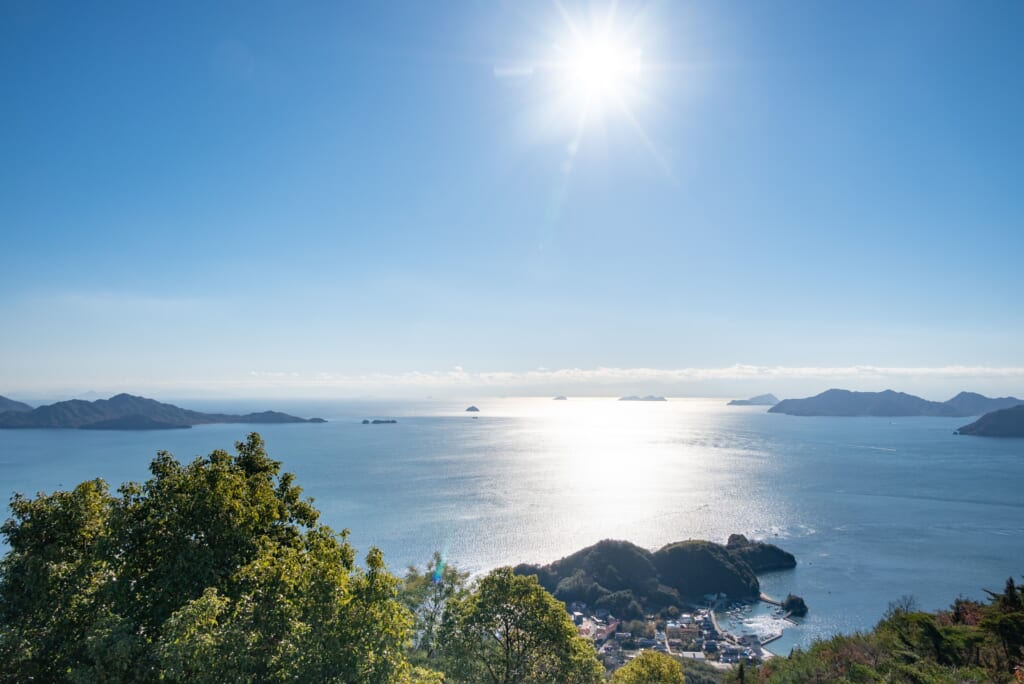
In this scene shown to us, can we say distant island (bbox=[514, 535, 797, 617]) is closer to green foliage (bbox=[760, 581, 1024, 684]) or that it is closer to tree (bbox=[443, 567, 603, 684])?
green foliage (bbox=[760, 581, 1024, 684])

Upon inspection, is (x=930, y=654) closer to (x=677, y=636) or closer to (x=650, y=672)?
(x=650, y=672)

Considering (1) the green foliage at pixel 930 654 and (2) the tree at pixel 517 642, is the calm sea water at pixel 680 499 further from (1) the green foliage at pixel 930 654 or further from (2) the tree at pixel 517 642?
(2) the tree at pixel 517 642

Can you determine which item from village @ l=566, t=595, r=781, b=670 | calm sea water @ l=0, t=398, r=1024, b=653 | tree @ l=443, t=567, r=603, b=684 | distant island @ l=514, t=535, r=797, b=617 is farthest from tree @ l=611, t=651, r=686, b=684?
distant island @ l=514, t=535, r=797, b=617

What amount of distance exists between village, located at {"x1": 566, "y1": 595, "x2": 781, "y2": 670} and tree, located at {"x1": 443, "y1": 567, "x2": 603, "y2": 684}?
27.2 metres

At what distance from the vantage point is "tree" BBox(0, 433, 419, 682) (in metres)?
9.30

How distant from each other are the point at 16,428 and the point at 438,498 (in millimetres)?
203786

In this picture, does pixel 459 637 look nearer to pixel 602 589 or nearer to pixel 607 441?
pixel 602 589

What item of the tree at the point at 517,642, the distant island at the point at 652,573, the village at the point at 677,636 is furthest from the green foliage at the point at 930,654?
the distant island at the point at 652,573

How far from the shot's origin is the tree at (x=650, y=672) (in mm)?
21453

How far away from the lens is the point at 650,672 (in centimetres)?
2175

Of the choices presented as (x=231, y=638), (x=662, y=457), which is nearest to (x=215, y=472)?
(x=231, y=638)

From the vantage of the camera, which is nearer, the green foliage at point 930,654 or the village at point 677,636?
the green foliage at point 930,654

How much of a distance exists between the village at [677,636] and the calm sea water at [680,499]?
4.33 metres

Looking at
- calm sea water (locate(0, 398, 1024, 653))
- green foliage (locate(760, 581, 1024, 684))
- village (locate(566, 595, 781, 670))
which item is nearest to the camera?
green foliage (locate(760, 581, 1024, 684))
